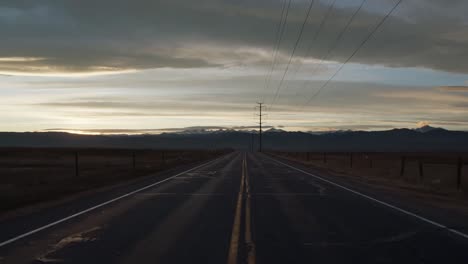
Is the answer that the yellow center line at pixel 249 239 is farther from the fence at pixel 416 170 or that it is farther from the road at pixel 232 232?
the fence at pixel 416 170

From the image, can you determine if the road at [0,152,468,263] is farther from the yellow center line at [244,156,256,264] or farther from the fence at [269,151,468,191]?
the fence at [269,151,468,191]

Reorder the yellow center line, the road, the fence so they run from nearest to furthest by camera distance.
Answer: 1. the yellow center line
2. the road
3. the fence

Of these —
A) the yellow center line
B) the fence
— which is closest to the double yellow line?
the yellow center line

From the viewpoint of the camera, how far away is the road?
9578 mm

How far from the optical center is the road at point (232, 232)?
9578 millimetres

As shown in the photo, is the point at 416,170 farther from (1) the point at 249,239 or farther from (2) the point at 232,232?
(1) the point at 249,239

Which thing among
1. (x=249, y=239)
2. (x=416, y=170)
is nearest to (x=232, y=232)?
(x=249, y=239)

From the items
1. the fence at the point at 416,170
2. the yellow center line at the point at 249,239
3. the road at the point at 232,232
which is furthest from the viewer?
the fence at the point at 416,170

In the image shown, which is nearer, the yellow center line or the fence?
the yellow center line

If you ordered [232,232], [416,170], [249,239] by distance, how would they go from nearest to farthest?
[249,239] → [232,232] → [416,170]

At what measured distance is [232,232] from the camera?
1216 centimetres

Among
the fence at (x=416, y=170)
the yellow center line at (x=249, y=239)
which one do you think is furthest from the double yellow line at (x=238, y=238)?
the fence at (x=416, y=170)

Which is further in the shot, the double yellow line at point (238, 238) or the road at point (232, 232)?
the road at point (232, 232)

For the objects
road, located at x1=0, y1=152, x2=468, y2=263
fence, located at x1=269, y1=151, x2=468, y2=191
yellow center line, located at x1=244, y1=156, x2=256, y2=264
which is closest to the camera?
yellow center line, located at x1=244, y1=156, x2=256, y2=264
